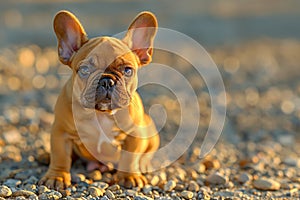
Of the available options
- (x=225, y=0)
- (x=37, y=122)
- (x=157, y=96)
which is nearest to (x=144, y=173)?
(x=37, y=122)

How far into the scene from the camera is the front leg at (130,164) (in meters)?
4.66

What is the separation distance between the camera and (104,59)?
4.36 metres

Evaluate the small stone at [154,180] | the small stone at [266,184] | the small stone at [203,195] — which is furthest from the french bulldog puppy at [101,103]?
the small stone at [266,184]

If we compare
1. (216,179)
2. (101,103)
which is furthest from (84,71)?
(216,179)

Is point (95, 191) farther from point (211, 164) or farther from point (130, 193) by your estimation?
point (211, 164)

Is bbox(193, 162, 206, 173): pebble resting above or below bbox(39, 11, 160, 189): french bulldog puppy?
below

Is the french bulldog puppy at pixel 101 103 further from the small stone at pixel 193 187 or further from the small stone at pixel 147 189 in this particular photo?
the small stone at pixel 193 187

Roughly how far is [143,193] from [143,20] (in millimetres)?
1313

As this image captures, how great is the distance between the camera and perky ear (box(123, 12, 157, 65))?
15.4 ft

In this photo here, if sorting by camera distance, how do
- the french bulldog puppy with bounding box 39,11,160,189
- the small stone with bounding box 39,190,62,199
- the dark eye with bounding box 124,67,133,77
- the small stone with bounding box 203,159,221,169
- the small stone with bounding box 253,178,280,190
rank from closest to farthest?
the small stone with bounding box 39,190,62,199 → the french bulldog puppy with bounding box 39,11,160,189 → the dark eye with bounding box 124,67,133,77 → the small stone with bounding box 253,178,280,190 → the small stone with bounding box 203,159,221,169

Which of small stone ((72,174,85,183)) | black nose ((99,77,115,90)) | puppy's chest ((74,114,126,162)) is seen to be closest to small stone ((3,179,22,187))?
small stone ((72,174,85,183))

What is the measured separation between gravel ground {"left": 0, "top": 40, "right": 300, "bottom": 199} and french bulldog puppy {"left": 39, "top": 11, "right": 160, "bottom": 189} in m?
0.21

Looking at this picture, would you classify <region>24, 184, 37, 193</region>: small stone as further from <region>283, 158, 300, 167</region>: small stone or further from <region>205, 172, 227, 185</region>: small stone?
<region>283, 158, 300, 167</region>: small stone

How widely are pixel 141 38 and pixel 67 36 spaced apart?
0.57 meters
